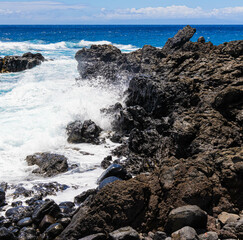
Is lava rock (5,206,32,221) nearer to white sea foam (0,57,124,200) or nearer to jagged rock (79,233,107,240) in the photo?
white sea foam (0,57,124,200)

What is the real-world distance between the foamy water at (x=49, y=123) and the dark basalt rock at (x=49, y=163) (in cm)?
20

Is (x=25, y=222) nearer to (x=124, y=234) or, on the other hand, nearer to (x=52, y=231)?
(x=52, y=231)

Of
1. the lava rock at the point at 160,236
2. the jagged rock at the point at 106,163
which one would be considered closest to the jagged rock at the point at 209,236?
the lava rock at the point at 160,236

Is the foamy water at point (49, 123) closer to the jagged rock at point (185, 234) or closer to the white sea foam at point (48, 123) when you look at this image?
the white sea foam at point (48, 123)

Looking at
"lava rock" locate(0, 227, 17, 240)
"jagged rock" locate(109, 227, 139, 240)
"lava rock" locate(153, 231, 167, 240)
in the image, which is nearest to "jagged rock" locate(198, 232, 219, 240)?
"lava rock" locate(153, 231, 167, 240)

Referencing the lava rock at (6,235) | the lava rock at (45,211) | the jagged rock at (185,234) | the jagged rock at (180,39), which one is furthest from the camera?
the jagged rock at (180,39)

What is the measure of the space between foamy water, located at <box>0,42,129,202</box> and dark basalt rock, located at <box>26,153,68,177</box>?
20cm

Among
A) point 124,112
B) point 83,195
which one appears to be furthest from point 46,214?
point 124,112

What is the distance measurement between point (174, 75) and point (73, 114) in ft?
14.6

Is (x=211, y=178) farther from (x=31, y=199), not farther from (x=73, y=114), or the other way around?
(x=73, y=114)

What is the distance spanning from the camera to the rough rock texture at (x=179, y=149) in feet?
13.1

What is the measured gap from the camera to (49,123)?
1084 centimetres

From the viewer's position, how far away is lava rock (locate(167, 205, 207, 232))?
3.67 meters

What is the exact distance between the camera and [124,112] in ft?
31.0
